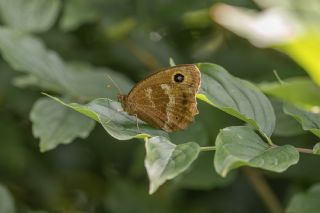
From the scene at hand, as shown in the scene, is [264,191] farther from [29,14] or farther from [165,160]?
[165,160]

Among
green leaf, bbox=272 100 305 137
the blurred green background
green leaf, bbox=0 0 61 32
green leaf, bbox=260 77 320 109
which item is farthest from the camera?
the blurred green background

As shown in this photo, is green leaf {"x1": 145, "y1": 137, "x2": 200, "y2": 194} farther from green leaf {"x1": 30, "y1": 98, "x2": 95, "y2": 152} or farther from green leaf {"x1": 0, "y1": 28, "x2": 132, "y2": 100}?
green leaf {"x1": 0, "y1": 28, "x2": 132, "y2": 100}

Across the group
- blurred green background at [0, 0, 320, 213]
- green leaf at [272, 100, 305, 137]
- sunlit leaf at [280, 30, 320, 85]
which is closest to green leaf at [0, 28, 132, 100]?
blurred green background at [0, 0, 320, 213]

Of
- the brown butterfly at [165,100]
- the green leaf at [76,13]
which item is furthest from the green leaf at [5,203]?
the green leaf at [76,13]

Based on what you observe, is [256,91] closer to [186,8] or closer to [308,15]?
[308,15]

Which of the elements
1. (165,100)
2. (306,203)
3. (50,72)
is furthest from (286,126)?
(50,72)

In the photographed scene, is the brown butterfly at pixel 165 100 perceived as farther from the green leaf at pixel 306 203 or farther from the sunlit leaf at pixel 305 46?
the sunlit leaf at pixel 305 46
